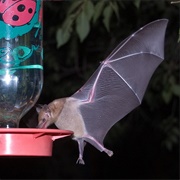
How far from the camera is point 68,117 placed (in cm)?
379

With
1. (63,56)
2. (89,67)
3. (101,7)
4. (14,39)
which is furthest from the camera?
(63,56)

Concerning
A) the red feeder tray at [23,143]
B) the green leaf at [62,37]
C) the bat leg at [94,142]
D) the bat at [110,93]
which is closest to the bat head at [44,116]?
the bat at [110,93]

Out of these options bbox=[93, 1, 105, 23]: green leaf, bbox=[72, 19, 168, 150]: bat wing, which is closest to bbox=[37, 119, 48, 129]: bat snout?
bbox=[72, 19, 168, 150]: bat wing

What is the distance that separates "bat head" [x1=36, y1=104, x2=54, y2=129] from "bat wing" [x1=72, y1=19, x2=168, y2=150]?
0.21 m

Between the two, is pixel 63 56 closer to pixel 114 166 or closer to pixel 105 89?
pixel 114 166

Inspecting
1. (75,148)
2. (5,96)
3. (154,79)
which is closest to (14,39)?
(5,96)

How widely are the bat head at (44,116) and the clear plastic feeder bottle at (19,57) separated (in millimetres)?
123

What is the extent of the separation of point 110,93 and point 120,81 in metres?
0.11

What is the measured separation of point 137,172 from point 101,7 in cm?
663

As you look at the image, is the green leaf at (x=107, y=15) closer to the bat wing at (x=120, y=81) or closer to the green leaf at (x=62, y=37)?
the green leaf at (x=62, y=37)

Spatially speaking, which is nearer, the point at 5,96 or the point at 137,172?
the point at 5,96

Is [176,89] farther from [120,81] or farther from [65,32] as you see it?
[120,81]

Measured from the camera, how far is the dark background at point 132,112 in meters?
6.65

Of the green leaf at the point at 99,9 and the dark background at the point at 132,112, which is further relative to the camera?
the dark background at the point at 132,112
